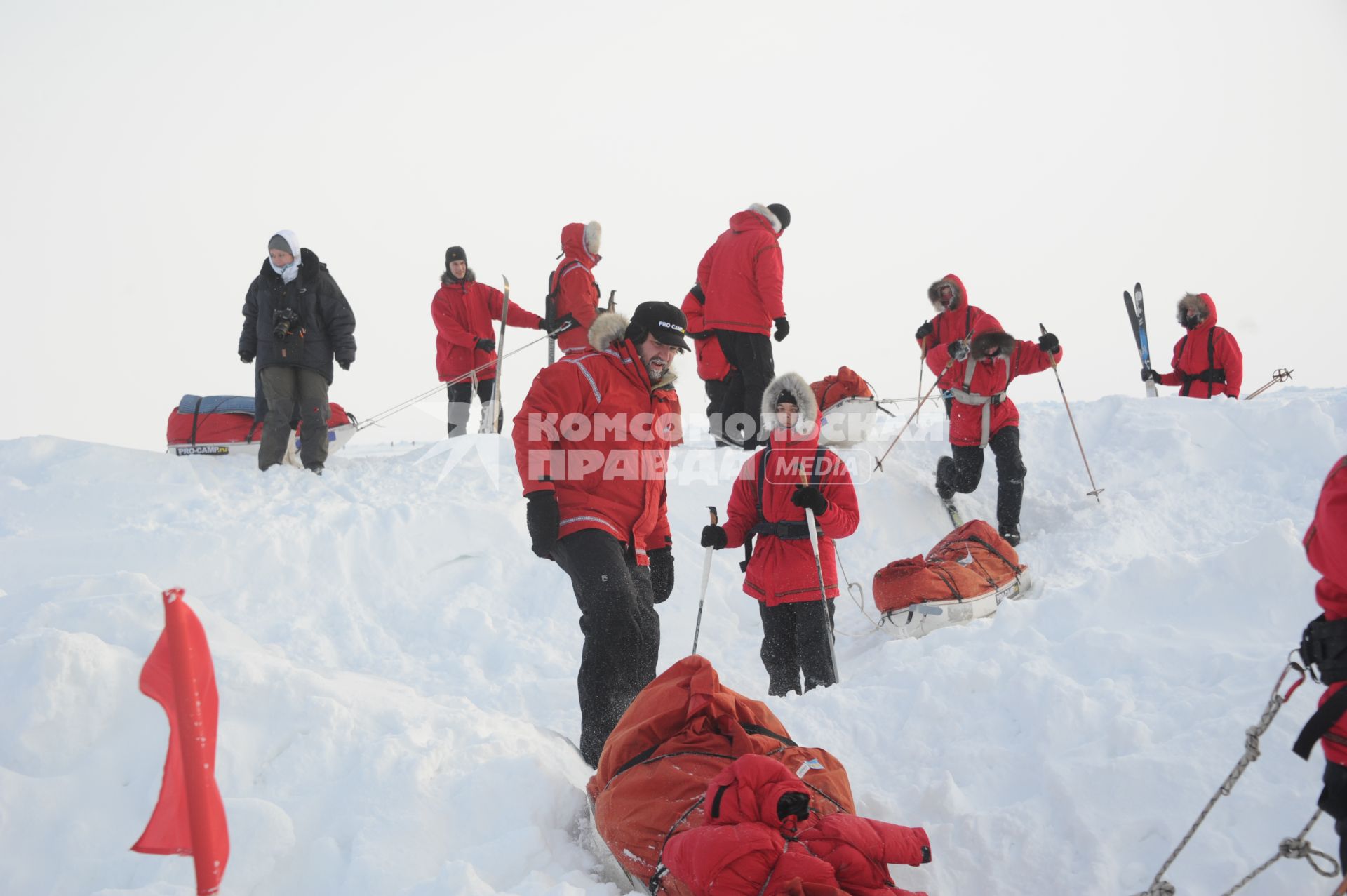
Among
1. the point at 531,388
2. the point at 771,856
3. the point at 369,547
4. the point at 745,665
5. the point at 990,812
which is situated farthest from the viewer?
the point at 369,547

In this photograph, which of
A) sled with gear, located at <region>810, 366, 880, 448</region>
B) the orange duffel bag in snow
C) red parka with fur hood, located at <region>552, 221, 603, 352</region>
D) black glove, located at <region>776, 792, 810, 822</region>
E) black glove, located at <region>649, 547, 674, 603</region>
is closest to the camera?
black glove, located at <region>776, 792, 810, 822</region>

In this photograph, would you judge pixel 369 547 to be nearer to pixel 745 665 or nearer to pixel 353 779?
pixel 745 665

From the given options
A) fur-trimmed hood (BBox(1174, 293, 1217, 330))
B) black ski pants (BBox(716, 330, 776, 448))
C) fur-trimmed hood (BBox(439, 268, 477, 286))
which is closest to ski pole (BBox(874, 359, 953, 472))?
black ski pants (BBox(716, 330, 776, 448))

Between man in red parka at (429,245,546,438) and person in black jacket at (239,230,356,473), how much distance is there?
159 centimetres

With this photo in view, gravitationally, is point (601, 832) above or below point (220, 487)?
below

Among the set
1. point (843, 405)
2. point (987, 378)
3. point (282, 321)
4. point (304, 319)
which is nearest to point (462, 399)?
point (304, 319)

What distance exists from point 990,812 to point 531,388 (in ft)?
7.52

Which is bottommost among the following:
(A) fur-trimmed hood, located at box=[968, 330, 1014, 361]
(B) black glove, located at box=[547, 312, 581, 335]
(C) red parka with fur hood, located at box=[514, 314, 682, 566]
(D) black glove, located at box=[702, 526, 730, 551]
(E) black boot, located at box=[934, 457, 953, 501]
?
(D) black glove, located at box=[702, 526, 730, 551]

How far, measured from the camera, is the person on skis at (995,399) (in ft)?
23.9

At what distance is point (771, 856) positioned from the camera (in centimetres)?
229

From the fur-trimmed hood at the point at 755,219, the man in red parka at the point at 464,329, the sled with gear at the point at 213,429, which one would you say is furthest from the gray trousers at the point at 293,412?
the fur-trimmed hood at the point at 755,219

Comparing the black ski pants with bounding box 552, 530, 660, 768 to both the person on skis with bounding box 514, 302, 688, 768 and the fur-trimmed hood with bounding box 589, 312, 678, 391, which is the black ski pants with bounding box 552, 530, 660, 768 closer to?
the person on skis with bounding box 514, 302, 688, 768

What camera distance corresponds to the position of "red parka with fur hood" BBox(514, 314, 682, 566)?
3713 mm

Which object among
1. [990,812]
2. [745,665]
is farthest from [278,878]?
[745,665]
